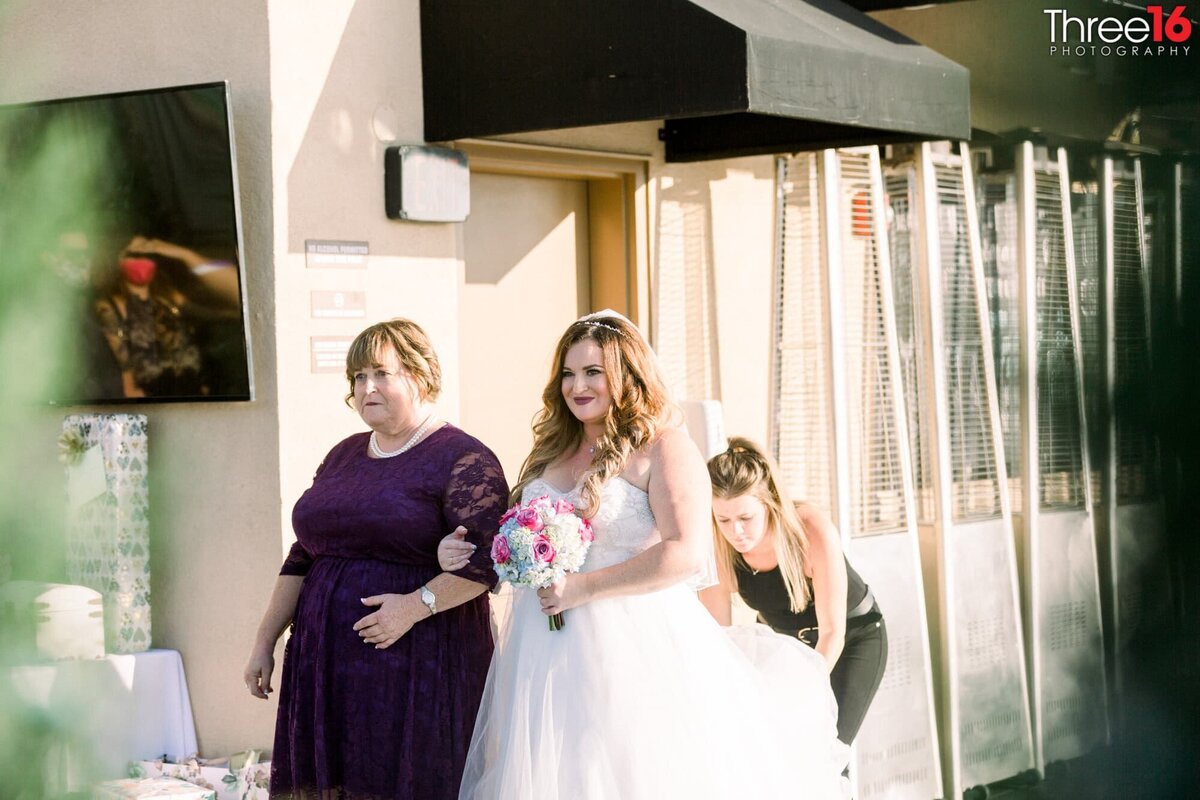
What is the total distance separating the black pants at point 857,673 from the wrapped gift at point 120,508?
7.50 feet

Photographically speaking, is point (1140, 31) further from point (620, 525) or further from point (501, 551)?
point (501, 551)

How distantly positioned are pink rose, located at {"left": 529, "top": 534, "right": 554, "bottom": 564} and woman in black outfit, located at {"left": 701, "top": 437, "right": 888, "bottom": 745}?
3.78ft

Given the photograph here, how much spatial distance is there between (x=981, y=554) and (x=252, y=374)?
3.41m

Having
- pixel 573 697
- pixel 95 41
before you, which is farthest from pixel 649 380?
pixel 95 41

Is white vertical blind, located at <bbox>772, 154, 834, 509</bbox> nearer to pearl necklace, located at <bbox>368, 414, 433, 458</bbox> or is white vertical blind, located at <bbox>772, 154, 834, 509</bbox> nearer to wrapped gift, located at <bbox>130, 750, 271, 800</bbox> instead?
wrapped gift, located at <bbox>130, 750, 271, 800</bbox>

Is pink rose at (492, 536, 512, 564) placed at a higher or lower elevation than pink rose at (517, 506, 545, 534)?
lower

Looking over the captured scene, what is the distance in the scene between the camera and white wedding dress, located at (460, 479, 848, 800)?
125 inches

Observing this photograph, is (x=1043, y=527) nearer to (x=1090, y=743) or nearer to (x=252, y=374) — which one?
(x=1090, y=743)

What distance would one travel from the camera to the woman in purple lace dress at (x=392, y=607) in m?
3.40

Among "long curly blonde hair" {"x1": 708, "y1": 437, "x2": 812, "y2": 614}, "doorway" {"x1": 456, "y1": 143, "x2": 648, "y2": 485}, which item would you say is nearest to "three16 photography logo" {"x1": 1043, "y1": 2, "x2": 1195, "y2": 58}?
"doorway" {"x1": 456, "y1": 143, "x2": 648, "y2": 485}

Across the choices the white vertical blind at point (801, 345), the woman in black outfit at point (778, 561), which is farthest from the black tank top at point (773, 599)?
the white vertical blind at point (801, 345)

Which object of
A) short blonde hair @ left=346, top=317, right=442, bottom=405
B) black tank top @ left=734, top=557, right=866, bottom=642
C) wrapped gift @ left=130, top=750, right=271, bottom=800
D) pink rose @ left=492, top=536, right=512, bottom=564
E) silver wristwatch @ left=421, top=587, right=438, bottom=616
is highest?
short blonde hair @ left=346, top=317, right=442, bottom=405

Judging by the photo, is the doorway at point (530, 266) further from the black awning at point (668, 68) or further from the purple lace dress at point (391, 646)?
the purple lace dress at point (391, 646)

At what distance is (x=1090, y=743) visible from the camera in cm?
637
